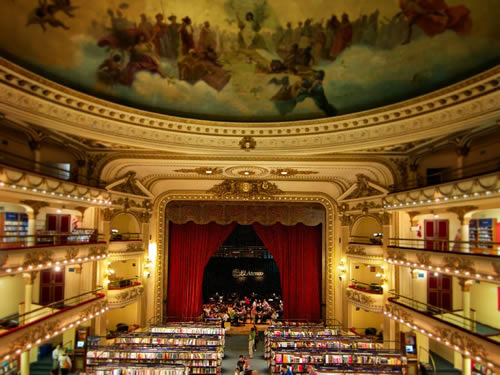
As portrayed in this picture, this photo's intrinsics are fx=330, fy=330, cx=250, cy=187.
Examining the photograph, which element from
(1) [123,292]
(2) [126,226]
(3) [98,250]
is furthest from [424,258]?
(2) [126,226]

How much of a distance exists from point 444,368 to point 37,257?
522 inches

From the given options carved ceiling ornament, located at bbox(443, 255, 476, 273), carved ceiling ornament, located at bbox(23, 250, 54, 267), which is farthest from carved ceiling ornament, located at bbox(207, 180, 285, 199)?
carved ceiling ornament, located at bbox(443, 255, 476, 273)

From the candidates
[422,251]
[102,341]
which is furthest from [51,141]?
[422,251]

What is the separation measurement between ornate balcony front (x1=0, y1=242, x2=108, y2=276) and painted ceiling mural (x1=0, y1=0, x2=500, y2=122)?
463 cm

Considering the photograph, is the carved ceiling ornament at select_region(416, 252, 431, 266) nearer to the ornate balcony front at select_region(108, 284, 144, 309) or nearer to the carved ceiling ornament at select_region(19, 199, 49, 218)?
the ornate balcony front at select_region(108, 284, 144, 309)

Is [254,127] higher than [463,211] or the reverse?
higher

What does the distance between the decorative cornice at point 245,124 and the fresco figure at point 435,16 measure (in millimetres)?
1465

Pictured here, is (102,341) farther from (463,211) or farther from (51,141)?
(463,211)

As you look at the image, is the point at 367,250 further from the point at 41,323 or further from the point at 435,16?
the point at 41,323

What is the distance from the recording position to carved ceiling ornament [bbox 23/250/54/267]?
8.19 meters

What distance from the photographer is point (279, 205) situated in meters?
16.5

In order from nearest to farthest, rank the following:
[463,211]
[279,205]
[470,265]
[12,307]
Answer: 1. [470,265]
2. [463,211]
3. [12,307]
4. [279,205]

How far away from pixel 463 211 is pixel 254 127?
6.61m

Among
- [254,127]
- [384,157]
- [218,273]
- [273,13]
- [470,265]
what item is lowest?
[218,273]
